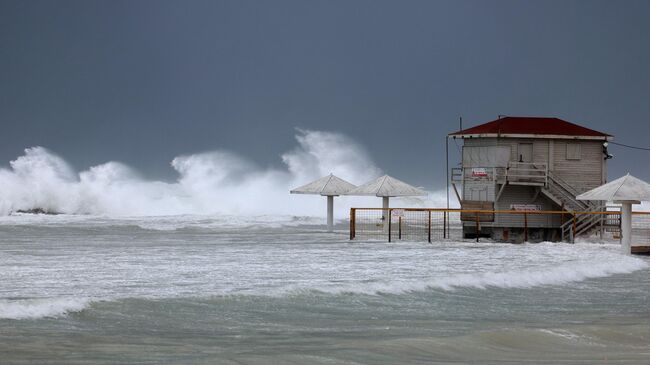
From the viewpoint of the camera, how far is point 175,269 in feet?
80.1

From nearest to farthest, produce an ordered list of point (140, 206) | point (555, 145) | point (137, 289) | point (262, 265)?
point (137, 289)
point (262, 265)
point (555, 145)
point (140, 206)

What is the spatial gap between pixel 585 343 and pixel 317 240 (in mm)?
26834

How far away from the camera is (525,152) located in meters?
42.5

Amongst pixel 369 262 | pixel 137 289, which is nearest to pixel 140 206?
pixel 369 262

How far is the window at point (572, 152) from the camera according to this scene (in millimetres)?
42500

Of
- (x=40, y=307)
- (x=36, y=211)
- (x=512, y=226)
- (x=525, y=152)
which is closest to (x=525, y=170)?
(x=525, y=152)

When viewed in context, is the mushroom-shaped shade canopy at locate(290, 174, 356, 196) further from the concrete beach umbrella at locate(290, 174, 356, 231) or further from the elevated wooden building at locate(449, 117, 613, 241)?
the elevated wooden building at locate(449, 117, 613, 241)

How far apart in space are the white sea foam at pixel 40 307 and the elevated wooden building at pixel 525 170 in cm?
2742

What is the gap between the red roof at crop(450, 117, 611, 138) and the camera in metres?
42.5

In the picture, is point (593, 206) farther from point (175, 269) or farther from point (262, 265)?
point (175, 269)

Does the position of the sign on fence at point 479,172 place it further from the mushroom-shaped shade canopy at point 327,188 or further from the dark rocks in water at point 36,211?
the dark rocks in water at point 36,211

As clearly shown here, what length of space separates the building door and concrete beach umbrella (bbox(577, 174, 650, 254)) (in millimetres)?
9585

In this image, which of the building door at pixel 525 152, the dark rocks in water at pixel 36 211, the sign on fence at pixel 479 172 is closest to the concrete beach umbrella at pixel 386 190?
the sign on fence at pixel 479 172

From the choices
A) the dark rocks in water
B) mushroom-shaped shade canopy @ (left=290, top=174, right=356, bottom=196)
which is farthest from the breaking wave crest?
the dark rocks in water
